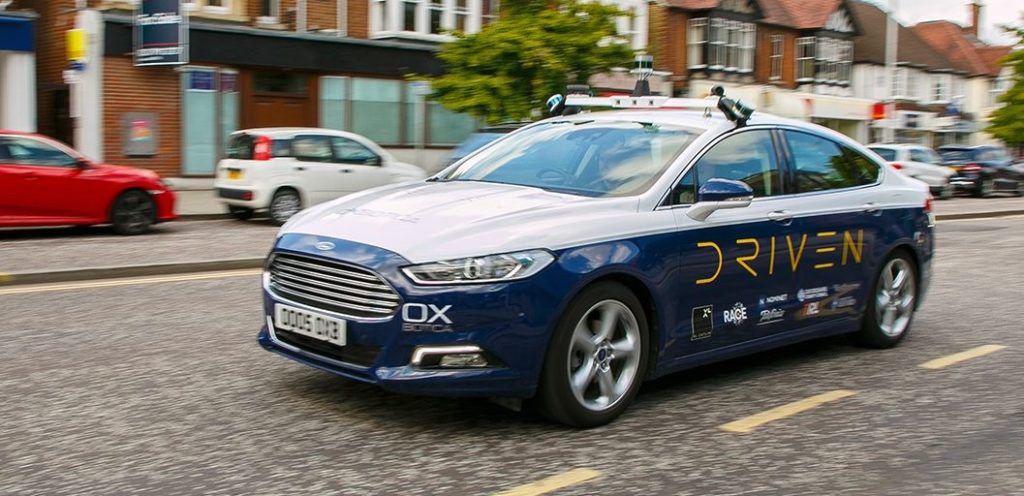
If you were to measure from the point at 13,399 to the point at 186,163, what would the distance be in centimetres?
1985

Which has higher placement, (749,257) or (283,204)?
(749,257)

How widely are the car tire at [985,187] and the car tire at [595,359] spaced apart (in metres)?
32.5

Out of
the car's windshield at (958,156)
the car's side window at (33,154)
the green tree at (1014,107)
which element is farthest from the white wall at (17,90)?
the green tree at (1014,107)

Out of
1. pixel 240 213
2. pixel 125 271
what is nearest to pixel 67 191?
pixel 240 213

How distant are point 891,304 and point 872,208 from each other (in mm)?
792

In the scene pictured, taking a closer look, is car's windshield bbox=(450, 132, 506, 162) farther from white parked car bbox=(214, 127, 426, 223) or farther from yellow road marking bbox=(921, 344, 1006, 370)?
yellow road marking bbox=(921, 344, 1006, 370)

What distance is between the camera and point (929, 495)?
428cm

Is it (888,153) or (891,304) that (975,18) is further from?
(891,304)

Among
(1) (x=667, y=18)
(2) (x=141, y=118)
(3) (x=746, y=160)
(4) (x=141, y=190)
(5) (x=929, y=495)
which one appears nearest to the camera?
(5) (x=929, y=495)

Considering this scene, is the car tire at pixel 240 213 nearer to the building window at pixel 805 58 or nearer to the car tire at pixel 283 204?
the car tire at pixel 283 204

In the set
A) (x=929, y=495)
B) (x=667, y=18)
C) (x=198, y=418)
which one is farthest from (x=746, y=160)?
(x=667, y=18)

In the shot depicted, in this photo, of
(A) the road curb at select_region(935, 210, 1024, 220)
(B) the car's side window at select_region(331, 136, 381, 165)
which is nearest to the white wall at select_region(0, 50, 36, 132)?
(B) the car's side window at select_region(331, 136, 381, 165)

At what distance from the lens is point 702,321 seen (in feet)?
18.3

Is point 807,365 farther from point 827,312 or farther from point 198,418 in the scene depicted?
point 198,418
